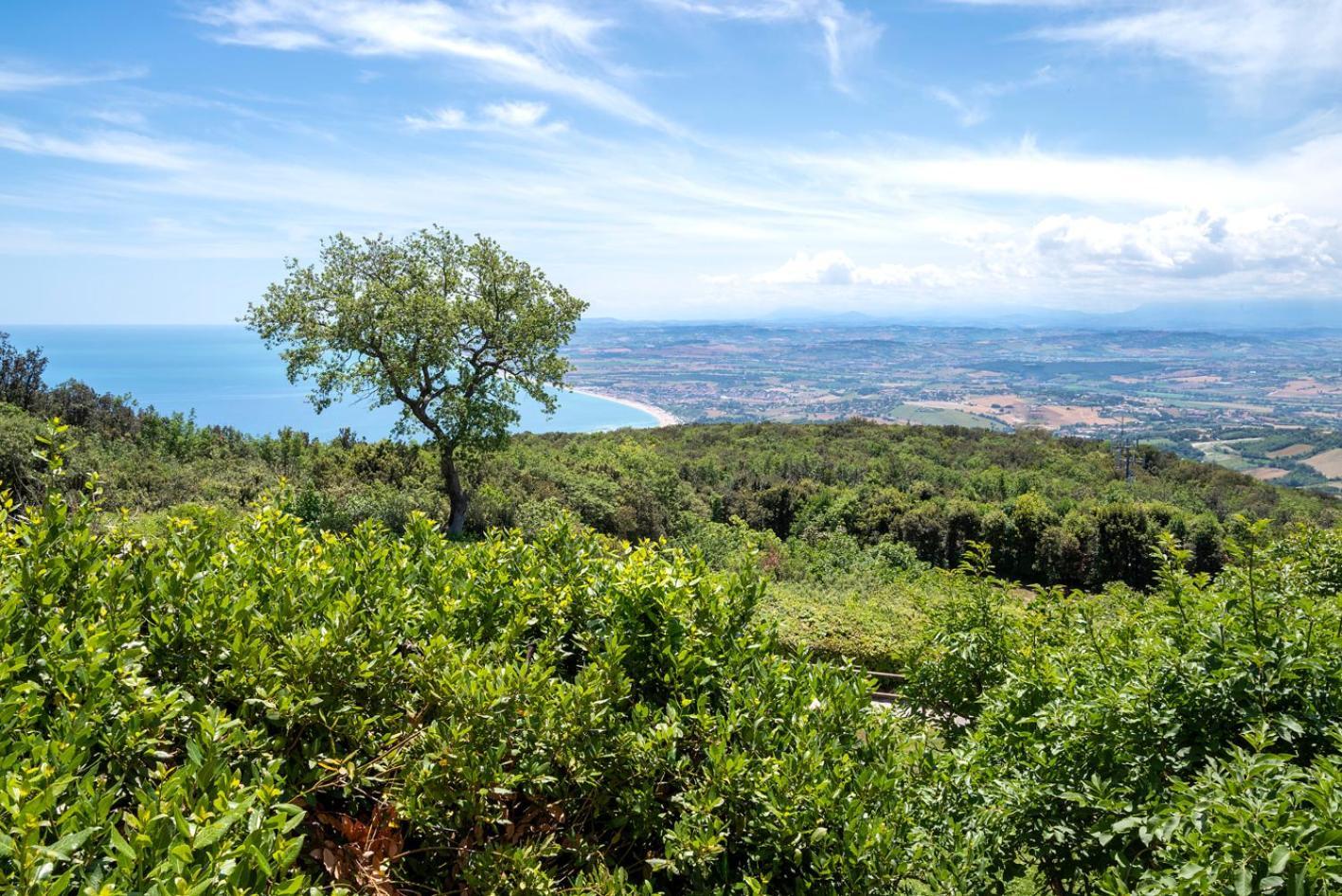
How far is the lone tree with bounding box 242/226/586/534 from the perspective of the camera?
14570 mm

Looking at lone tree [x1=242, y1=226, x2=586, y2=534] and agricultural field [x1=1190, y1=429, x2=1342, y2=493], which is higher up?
lone tree [x1=242, y1=226, x2=586, y2=534]

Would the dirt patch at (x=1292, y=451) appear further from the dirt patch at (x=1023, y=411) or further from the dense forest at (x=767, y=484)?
the dense forest at (x=767, y=484)

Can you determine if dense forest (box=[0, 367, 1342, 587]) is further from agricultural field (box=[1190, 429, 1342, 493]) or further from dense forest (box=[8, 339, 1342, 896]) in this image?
agricultural field (box=[1190, 429, 1342, 493])

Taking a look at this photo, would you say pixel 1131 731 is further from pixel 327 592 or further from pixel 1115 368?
pixel 1115 368

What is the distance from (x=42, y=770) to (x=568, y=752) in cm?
175

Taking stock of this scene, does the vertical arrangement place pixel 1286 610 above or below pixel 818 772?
above

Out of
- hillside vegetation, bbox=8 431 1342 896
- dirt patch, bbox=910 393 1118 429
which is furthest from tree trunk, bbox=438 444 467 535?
dirt patch, bbox=910 393 1118 429

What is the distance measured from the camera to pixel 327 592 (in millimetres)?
3404

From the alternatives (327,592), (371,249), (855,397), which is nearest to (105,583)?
(327,592)

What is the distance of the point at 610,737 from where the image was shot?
318 cm

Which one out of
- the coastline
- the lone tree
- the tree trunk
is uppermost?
the lone tree

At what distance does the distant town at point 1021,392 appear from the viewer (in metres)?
101

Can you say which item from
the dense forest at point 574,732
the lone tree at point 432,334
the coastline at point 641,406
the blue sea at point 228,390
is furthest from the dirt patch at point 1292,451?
the dense forest at point 574,732

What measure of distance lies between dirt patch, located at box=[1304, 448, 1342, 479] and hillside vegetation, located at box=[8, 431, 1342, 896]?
103 m
